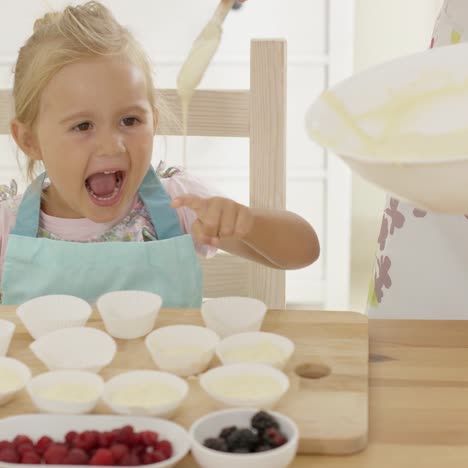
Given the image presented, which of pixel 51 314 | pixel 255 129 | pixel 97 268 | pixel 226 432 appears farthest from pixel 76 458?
pixel 255 129

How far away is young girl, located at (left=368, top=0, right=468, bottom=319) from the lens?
117 cm

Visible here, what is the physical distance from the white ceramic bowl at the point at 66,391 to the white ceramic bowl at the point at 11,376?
1 centimetres

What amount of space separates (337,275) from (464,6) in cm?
178

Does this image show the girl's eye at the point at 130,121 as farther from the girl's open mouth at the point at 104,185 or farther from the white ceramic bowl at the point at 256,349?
the white ceramic bowl at the point at 256,349

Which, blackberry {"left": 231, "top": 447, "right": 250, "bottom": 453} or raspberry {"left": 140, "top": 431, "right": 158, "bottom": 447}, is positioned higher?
raspberry {"left": 140, "top": 431, "right": 158, "bottom": 447}

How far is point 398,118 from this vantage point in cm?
84

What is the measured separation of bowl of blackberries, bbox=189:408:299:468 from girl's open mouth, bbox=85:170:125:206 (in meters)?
0.62

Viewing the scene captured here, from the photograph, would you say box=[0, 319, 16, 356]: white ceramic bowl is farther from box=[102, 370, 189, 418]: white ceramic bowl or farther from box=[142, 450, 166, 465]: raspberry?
box=[142, 450, 166, 465]: raspberry

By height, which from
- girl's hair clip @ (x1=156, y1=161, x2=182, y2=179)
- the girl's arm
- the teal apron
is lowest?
the teal apron

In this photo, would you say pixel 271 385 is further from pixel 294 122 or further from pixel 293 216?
pixel 294 122

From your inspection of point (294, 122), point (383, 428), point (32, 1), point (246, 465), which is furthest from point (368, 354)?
point (32, 1)

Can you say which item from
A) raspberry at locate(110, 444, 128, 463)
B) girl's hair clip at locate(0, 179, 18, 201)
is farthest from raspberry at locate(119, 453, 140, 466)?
girl's hair clip at locate(0, 179, 18, 201)

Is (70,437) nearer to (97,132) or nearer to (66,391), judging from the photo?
(66,391)

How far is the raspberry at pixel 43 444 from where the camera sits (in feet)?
2.20
